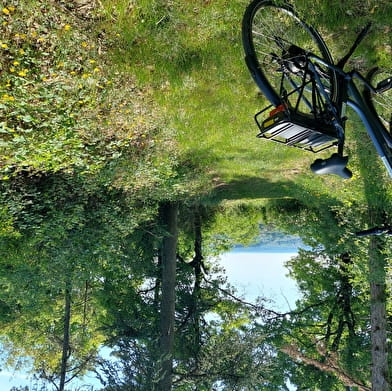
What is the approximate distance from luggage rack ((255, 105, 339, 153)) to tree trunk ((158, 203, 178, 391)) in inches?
454

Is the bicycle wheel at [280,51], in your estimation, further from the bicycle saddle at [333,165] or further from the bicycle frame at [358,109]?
the bicycle saddle at [333,165]

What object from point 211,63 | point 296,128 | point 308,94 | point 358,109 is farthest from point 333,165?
point 211,63

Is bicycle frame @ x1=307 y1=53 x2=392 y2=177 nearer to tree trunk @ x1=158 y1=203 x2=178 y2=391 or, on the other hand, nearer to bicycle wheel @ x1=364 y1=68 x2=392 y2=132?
bicycle wheel @ x1=364 y1=68 x2=392 y2=132

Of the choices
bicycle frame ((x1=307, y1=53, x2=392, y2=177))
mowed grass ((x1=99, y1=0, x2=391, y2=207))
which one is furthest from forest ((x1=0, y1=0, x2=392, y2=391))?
bicycle frame ((x1=307, y1=53, x2=392, y2=177))

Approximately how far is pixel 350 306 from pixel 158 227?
994 centimetres

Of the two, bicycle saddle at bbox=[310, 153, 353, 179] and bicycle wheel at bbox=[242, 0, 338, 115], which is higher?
bicycle wheel at bbox=[242, 0, 338, 115]

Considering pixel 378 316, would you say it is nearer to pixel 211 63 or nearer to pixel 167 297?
pixel 167 297

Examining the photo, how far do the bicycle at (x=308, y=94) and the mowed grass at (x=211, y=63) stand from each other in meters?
1.36

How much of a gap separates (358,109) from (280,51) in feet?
3.87

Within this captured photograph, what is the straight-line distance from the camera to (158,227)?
49.8 feet

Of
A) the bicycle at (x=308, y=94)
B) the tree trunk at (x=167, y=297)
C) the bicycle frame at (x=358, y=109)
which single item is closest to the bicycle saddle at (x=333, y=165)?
the bicycle at (x=308, y=94)

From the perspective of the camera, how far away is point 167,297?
50.6ft

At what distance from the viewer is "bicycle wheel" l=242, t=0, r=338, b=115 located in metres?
3.68

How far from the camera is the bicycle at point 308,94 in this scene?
3.59 meters
